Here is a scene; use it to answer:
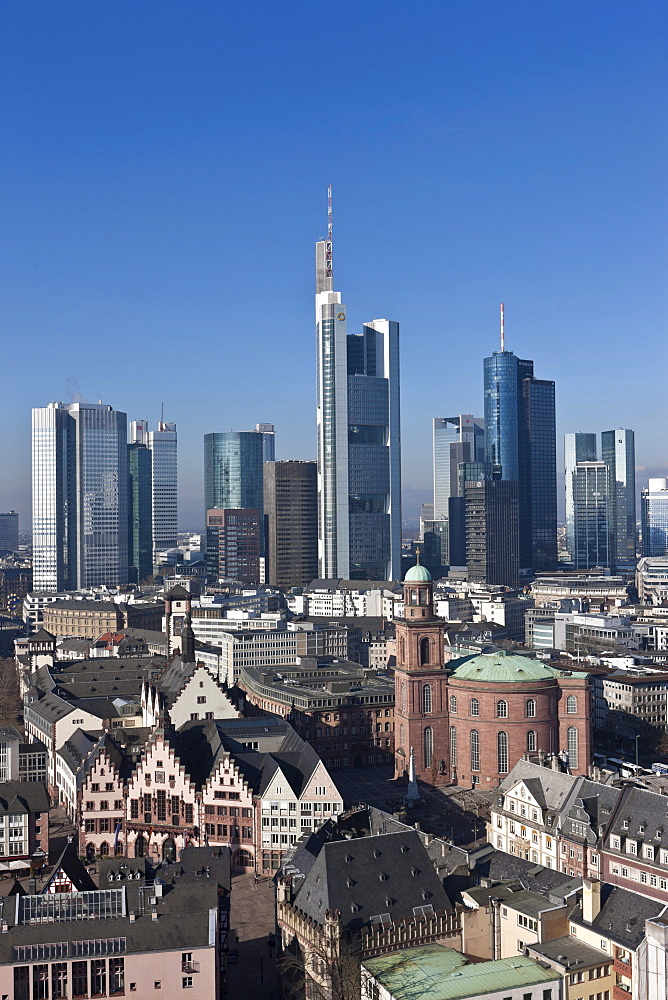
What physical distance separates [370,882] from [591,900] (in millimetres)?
16265

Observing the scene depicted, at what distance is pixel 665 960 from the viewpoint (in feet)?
229

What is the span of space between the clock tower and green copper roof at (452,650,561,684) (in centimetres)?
408

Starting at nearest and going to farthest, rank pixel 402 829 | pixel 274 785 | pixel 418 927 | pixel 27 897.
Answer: pixel 27 897, pixel 418 927, pixel 402 829, pixel 274 785

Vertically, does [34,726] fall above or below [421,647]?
below

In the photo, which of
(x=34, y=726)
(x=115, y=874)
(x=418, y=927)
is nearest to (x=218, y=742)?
(x=115, y=874)

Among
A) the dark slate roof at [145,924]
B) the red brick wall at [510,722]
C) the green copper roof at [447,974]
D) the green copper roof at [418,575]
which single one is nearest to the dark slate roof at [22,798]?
the dark slate roof at [145,924]

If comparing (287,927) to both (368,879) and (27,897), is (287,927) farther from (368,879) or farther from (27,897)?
(27,897)

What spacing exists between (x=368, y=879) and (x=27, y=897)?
24.8 m

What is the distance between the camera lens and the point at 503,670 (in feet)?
486

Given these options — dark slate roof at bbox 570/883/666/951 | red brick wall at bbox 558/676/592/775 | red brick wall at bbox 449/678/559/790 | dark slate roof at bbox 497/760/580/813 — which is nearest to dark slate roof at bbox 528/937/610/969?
dark slate roof at bbox 570/883/666/951

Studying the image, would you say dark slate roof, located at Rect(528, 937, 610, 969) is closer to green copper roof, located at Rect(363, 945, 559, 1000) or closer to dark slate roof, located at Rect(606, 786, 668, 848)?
green copper roof, located at Rect(363, 945, 559, 1000)

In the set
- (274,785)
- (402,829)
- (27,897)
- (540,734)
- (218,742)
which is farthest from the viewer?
(540,734)

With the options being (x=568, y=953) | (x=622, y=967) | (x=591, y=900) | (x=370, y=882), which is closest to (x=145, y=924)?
(x=370, y=882)

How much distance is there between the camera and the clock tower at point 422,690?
150875 mm
